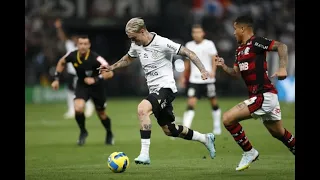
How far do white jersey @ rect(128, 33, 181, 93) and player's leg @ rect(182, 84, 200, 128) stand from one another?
5.66m

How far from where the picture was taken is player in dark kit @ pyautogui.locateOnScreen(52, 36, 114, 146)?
52.6 feet

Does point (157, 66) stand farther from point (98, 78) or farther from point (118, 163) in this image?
point (98, 78)

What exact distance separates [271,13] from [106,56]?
8204mm

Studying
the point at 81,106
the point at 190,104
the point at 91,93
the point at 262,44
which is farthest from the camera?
the point at 190,104

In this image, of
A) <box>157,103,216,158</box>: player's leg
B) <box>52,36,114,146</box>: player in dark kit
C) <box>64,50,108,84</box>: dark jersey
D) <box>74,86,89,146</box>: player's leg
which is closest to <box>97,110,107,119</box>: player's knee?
<box>52,36,114,146</box>: player in dark kit

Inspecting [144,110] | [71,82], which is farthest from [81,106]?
[71,82]

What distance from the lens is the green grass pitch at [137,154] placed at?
433 inches

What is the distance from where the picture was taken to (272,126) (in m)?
11.1

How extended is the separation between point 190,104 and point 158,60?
A: 19.7ft

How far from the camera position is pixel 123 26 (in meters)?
35.0

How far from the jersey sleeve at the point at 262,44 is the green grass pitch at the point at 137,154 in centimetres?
179

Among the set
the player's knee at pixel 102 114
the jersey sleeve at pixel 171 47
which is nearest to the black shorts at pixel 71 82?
the player's knee at pixel 102 114

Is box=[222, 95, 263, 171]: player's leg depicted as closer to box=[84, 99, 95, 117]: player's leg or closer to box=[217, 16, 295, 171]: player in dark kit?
box=[217, 16, 295, 171]: player in dark kit
